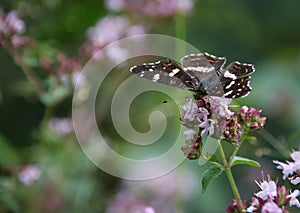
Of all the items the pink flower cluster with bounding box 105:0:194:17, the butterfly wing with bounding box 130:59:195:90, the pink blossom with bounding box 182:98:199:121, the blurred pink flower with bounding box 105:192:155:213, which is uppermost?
the pink flower cluster with bounding box 105:0:194:17

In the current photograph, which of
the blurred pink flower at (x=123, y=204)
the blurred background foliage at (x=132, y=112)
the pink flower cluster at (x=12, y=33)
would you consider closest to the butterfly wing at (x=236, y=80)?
the blurred background foliage at (x=132, y=112)

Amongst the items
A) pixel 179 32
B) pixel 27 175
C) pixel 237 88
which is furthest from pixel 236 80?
pixel 179 32

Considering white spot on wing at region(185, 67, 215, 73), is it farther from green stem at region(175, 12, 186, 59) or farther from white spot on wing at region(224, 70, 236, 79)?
green stem at region(175, 12, 186, 59)

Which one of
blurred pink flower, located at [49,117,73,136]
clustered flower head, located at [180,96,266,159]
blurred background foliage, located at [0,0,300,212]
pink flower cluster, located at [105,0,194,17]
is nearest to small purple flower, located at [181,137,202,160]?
clustered flower head, located at [180,96,266,159]

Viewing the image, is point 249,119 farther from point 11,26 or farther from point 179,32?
point 179,32

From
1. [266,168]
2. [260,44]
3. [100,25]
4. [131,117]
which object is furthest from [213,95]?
[260,44]

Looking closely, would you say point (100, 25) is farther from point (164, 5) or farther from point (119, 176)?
point (119, 176)
